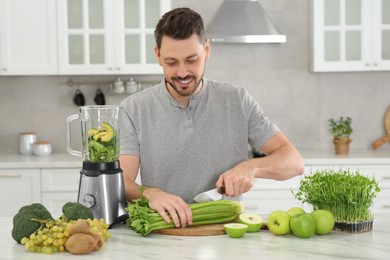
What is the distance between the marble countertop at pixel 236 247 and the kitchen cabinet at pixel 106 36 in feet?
8.36

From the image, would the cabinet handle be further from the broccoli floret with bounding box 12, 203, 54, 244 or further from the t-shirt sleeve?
the broccoli floret with bounding box 12, 203, 54, 244

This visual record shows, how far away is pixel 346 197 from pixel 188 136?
840 millimetres

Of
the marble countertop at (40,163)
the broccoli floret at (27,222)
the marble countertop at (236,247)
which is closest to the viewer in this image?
the marble countertop at (236,247)

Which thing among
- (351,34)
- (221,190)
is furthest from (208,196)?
(351,34)

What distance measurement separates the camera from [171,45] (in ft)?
8.60

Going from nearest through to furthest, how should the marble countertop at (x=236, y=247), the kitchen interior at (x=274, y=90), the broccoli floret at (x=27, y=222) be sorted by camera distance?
the marble countertop at (x=236, y=247) → the broccoli floret at (x=27, y=222) → the kitchen interior at (x=274, y=90)

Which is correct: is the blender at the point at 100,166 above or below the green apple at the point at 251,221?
above

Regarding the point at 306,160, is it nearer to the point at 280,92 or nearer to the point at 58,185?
the point at 280,92

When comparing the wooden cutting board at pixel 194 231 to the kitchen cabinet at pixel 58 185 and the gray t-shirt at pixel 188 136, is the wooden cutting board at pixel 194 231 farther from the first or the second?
the kitchen cabinet at pixel 58 185

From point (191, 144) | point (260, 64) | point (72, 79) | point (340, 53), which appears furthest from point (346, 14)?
point (191, 144)

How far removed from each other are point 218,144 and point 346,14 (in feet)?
7.62

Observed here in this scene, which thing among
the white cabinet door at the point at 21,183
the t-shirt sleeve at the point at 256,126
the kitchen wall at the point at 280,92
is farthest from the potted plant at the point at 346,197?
the kitchen wall at the point at 280,92

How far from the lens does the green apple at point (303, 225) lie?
88.0 inches

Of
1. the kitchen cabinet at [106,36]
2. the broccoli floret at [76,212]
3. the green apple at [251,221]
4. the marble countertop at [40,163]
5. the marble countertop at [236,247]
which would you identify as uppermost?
the kitchen cabinet at [106,36]
